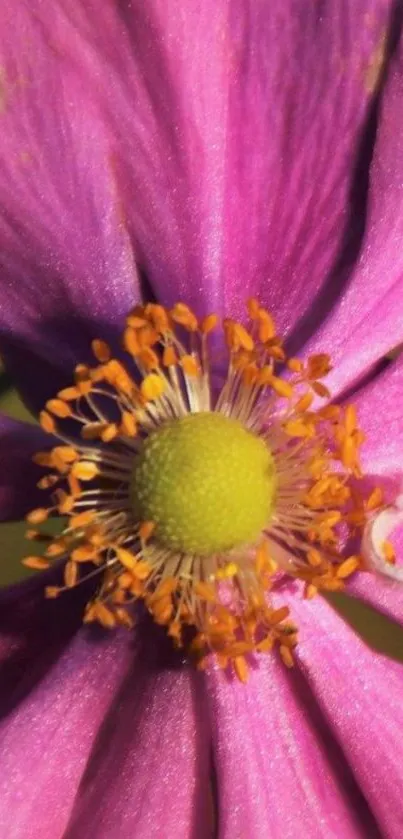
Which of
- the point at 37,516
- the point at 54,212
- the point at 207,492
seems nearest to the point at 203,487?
the point at 207,492

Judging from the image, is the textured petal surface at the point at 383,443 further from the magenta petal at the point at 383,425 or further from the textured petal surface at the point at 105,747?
the textured petal surface at the point at 105,747

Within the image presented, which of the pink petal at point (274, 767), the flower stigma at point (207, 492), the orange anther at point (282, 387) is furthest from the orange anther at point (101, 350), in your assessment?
the pink petal at point (274, 767)

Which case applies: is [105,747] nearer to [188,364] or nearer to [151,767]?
[151,767]

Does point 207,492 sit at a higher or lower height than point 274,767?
higher

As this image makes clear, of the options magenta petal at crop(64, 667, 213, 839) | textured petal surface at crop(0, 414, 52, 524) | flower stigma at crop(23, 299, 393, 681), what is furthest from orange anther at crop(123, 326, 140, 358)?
magenta petal at crop(64, 667, 213, 839)

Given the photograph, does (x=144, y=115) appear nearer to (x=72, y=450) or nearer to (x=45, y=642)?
(x=72, y=450)

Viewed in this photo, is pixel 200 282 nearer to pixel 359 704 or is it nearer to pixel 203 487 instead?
pixel 203 487

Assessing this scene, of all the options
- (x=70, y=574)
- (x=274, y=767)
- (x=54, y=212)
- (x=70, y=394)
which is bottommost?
(x=274, y=767)

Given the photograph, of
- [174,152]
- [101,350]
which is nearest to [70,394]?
[101,350]

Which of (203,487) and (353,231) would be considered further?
(353,231)
